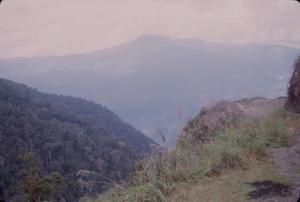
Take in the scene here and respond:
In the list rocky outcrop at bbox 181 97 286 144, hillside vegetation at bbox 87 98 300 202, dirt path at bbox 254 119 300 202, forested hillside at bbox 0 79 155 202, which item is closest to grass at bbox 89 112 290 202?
hillside vegetation at bbox 87 98 300 202

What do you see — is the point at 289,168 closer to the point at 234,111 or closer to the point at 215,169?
the point at 215,169

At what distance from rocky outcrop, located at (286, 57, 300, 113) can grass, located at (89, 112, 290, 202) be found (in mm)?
2706

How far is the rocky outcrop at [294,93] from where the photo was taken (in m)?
9.66

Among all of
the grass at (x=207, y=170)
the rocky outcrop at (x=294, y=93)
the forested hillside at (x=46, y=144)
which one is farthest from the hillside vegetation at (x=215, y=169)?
the forested hillside at (x=46, y=144)

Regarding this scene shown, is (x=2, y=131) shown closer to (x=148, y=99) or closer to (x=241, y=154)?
(x=241, y=154)

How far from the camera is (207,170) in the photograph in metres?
5.95

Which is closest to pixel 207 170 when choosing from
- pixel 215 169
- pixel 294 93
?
pixel 215 169

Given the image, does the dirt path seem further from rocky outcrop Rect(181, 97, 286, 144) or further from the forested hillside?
the forested hillside

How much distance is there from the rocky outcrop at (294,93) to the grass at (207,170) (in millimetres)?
2706

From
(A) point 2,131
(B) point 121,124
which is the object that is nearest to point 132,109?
(B) point 121,124

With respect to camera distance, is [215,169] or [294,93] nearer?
[215,169]

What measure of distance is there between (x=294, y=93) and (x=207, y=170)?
15.3 ft

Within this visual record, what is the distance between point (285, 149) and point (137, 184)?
2.33 m

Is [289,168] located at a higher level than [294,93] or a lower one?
lower
